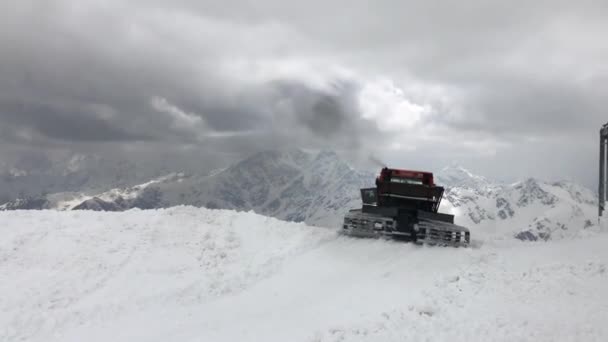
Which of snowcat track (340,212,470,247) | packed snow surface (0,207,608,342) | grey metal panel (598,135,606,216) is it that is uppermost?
grey metal panel (598,135,606,216)

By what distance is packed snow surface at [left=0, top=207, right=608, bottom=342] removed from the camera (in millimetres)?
12156

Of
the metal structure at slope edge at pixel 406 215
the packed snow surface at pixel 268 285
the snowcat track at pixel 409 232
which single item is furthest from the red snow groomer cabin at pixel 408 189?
the packed snow surface at pixel 268 285

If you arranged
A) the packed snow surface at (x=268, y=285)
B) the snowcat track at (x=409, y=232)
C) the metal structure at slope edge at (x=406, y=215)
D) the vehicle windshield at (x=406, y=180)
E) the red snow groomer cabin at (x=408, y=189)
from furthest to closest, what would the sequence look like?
1. the vehicle windshield at (x=406, y=180)
2. the red snow groomer cabin at (x=408, y=189)
3. the metal structure at slope edge at (x=406, y=215)
4. the snowcat track at (x=409, y=232)
5. the packed snow surface at (x=268, y=285)

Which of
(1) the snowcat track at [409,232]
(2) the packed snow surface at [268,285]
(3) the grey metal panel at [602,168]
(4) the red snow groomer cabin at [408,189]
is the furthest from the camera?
(3) the grey metal panel at [602,168]

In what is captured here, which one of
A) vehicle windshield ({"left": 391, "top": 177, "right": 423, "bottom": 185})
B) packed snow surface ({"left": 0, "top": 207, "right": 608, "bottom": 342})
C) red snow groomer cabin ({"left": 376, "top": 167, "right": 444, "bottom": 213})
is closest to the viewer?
packed snow surface ({"left": 0, "top": 207, "right": 608, "bottom": 342})

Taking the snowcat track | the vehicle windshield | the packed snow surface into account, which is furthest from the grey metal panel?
the snowcat track

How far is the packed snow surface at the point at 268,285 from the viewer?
12.2 metres

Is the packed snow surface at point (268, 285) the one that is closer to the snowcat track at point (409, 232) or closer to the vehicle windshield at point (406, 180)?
the snowcat track at point (409, 232)

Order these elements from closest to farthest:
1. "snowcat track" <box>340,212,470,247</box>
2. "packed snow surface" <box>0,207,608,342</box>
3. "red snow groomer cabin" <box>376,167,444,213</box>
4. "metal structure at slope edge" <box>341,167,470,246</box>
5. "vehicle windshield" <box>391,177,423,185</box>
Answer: "packed snow surface" <box>0,207,608,342</box>
"snowcat track" <box>340,212,470,247</box>
"metal structure at slope edge" <box>341,167,470,246</box>
"red snow groomer cabin" <box>376,167,444,213</box>
"vehicle windshield" <box>391,177,423,185</box>

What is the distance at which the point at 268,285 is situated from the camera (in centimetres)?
1819

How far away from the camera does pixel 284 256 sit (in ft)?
70.7

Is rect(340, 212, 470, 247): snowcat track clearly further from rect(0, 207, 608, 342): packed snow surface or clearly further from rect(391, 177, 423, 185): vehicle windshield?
rect(391, 177, 423, 185): vehicle windshield

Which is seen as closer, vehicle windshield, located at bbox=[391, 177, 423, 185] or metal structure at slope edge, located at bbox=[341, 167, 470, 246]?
metal structure at slope edge, located at bbox=[341, 167, 470, 246]

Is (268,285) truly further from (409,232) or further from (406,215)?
(406,215)
